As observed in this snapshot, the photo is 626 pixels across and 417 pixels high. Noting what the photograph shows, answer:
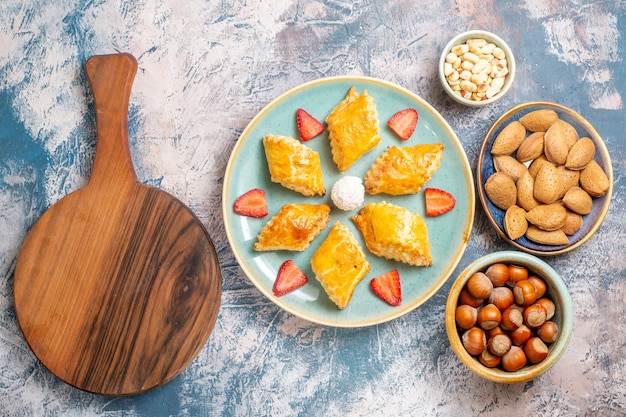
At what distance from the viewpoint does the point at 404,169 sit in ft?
7.50

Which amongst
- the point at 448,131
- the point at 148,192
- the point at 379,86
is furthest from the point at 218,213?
the point at 448,131

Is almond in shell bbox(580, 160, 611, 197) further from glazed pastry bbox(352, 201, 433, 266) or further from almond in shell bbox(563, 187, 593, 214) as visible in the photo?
glazed pastry bbox(352, 201, 433, 266)

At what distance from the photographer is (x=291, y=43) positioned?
2.50 meters

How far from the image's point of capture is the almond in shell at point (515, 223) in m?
2.32

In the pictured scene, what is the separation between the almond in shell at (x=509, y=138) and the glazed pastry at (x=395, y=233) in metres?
0.43

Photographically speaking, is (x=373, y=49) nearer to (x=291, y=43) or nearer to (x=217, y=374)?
(x=291, y=43)

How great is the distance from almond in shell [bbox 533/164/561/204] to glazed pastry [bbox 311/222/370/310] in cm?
75

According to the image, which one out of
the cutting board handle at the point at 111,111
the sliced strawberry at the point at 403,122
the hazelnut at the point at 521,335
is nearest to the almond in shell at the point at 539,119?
the sliced strawberry at the point at 403,122

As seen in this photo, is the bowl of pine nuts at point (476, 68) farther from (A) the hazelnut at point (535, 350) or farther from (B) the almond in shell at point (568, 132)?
(A) the hazelnut at point (535, 350)

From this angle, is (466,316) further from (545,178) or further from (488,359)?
(545,178)

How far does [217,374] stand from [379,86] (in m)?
1.37

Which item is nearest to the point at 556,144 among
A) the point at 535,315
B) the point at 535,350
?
the point at 535,315

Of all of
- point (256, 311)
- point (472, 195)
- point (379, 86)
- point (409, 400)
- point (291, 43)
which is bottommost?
point (409, 400)

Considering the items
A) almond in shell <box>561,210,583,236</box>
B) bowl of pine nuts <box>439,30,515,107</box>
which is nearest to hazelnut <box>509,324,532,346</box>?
almond in shell <box>561,210,583,236</box>
